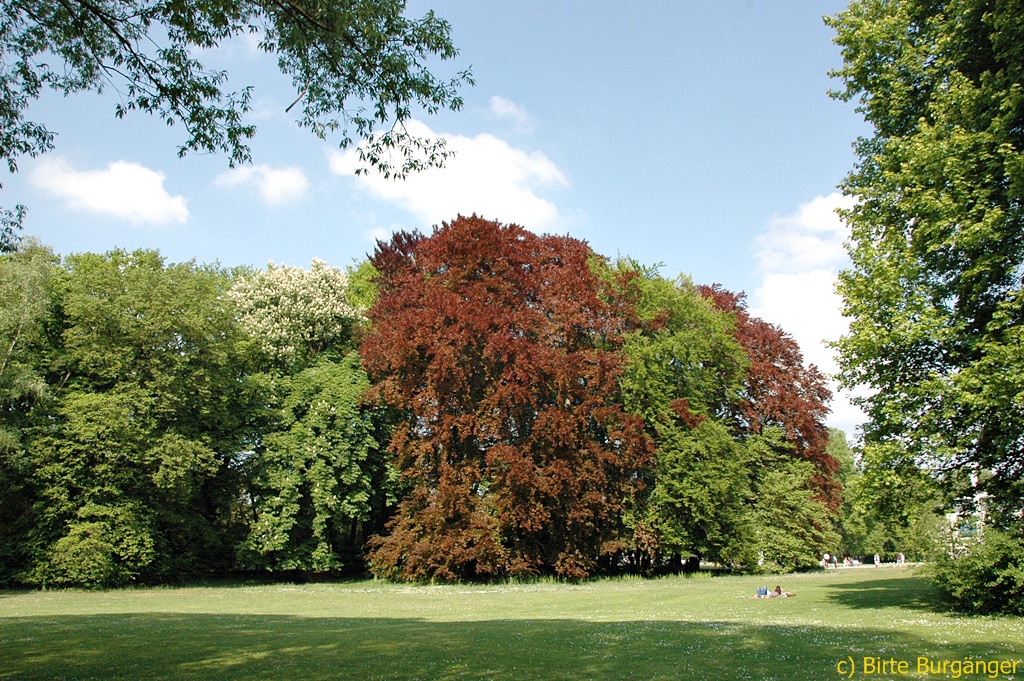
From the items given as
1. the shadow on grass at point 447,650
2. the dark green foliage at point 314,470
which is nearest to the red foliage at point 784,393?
Answer: the dark green foliage at point 314,470

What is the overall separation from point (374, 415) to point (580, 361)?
42.8 feet

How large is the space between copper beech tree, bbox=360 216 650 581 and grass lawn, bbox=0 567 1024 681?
8.73 metres

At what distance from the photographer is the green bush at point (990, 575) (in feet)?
51.6

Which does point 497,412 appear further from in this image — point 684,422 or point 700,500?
point 684,422

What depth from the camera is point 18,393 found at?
96.6 feet

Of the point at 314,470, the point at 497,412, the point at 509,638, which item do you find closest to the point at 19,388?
the point at 314,470

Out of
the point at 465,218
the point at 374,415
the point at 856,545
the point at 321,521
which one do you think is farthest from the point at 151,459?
the point at 856,545

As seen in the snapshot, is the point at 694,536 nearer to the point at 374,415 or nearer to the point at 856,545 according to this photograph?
the point at 374,415

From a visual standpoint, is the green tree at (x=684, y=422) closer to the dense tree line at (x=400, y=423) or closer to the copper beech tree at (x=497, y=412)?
the dense tree line at (x=400, y=423)

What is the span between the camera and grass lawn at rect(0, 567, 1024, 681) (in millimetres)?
9344

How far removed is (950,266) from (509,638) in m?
14.4

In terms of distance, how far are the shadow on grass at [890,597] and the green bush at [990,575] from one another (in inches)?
37.4

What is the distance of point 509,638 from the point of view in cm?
1269

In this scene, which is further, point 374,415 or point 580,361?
point 374,415
